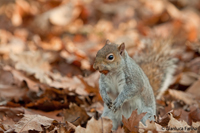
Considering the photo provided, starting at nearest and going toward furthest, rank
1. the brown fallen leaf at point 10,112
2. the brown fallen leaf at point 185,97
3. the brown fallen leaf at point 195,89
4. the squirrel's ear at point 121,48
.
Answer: the squirrel's ear at point 121,48 < the brown fallen leaf at point 10,112 < the brown fallen leaf at point 185,97 < the brown fallen leaf at point 195,89

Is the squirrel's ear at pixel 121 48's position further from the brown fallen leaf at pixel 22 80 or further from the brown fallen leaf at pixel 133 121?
the brown fallen leaf at pixel 22 80

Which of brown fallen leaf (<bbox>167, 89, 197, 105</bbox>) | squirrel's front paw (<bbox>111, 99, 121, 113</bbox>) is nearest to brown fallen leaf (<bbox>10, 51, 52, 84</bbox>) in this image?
squirrel's front paw (<bbox>111, 99, 121, 113</bbox>)

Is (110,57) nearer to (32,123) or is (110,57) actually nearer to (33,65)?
(32,123)

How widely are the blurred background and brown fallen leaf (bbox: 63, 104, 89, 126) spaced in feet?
0.66

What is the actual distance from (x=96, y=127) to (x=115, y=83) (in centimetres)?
61

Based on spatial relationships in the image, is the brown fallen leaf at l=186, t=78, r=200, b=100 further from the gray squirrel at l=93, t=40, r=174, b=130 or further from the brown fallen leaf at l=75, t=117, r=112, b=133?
the brown fallen leaf at l=75, t=117, r=112, b=133

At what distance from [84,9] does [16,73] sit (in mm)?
4471

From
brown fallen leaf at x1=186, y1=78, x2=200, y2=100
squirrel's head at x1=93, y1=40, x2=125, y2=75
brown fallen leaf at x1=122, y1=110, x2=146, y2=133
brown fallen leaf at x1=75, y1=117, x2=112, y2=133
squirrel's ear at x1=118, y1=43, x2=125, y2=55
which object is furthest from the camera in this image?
brown fallen leaf at x1=186, y1=78, x2=200, y2=100

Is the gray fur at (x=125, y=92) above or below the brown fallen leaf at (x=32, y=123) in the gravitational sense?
above

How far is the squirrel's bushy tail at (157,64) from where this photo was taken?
3172 millimetres

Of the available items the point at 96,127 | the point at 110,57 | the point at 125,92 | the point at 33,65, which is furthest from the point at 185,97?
the point at 33,65

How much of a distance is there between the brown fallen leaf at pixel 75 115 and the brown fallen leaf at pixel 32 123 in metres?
0.26

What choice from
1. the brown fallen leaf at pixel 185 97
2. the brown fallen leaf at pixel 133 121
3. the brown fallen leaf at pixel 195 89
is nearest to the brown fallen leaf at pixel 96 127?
the brown fallen leaf at pixel 133 121

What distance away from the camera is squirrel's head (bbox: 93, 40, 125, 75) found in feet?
7.49
